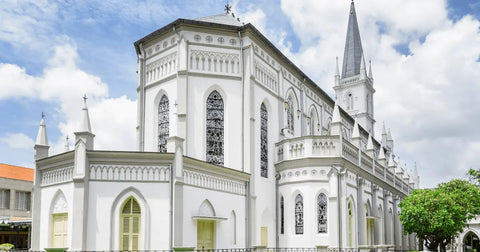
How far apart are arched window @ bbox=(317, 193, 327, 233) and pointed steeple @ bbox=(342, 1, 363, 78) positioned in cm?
5309

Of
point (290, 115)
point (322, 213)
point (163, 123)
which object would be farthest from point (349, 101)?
point (163, 123)

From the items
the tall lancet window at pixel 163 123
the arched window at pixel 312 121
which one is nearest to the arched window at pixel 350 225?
the arched window at pixel 312 121

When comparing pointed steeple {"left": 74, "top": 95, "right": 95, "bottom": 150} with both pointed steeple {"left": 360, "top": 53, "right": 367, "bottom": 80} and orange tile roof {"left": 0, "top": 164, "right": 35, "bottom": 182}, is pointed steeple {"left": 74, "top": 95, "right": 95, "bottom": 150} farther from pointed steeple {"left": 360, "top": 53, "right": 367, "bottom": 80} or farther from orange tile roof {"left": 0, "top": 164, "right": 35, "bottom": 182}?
pointed steeple {"left": 360, "top": 53, "right": 367, "bottom": 80}

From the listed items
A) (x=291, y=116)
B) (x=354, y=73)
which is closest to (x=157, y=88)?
(x=291, y=116)

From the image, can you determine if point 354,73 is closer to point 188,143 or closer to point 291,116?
point 291,116

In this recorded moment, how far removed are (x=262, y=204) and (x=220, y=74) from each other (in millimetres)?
8149

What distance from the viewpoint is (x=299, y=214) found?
3011 cm

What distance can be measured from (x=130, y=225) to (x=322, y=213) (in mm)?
11949

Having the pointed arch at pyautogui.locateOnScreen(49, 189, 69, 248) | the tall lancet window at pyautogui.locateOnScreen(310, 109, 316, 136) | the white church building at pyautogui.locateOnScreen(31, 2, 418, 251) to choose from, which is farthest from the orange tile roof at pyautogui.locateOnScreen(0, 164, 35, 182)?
the tall lancet window at pyautogui.locateOnScreen(310, 109, 316, 136)

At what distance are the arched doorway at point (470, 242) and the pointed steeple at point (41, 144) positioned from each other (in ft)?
207

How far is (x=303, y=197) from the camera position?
98.4 feet

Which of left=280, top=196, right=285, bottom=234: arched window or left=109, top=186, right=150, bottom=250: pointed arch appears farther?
left=280, top=196, right=285, bottom=234: arched window

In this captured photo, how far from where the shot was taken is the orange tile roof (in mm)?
51156

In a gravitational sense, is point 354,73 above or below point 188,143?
above
